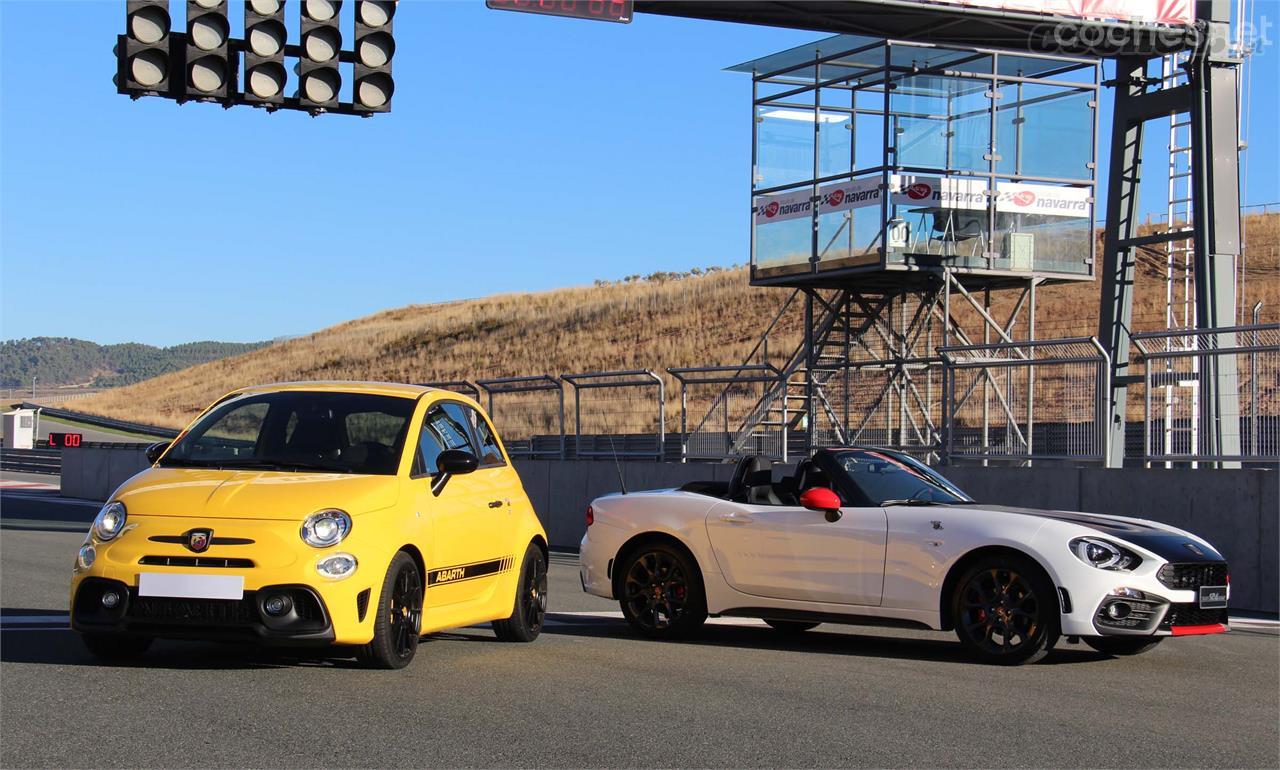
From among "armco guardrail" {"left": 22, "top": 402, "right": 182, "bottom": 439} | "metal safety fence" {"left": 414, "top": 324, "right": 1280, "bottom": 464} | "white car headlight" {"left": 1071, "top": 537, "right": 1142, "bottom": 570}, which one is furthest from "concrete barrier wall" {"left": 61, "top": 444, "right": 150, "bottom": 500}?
"white car headlight" {"left": 1071, "top": 537, "right": 1142, "bottom": 570}

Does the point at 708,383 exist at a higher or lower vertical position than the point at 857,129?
lower

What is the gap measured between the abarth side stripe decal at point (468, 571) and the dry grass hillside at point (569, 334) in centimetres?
4901

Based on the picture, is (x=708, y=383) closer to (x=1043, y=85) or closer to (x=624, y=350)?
(x=1043, y=85)

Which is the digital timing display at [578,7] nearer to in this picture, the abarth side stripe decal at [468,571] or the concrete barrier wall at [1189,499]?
the concrete barrier wall at [1189,499]

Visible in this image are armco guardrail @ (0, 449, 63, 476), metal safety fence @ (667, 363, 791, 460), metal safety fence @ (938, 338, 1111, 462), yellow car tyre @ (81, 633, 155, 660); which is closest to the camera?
yellow car tyre @ (81, 633, 155, 660)

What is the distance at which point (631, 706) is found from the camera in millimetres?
7672

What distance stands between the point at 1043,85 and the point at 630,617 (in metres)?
17.0

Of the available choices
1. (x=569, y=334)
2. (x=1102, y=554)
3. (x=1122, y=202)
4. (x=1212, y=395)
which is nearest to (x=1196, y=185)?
(x=1122, y=202)

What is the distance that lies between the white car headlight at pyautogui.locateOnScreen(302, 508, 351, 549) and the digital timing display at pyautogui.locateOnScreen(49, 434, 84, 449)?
30.7 m

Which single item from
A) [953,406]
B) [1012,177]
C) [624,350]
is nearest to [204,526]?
[953,406]

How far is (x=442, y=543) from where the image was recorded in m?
9.07

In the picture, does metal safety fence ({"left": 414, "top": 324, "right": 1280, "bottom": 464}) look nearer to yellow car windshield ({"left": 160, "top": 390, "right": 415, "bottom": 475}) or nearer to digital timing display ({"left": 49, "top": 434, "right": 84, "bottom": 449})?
yellow car windshield ({"left": 160, "top": 390, "right": 415, "bottom": 475})

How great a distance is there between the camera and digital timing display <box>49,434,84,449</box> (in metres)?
39.2

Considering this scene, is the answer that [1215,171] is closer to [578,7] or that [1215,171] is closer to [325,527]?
[578,7]
